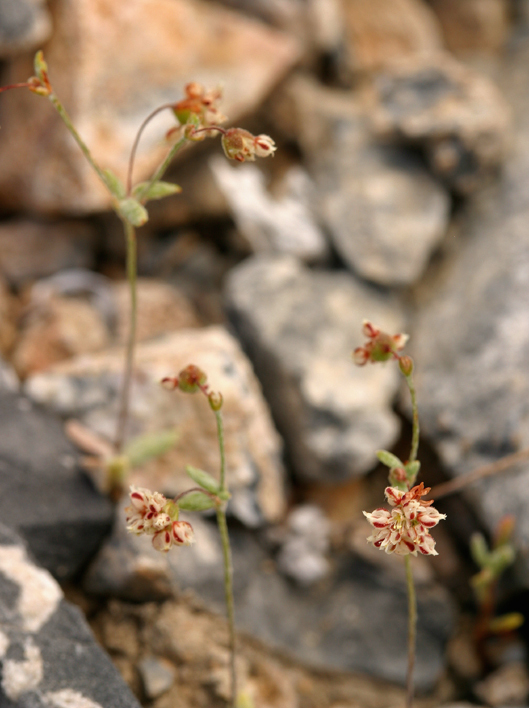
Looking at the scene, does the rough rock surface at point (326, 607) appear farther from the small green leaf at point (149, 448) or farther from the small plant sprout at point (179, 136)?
the small plant sprout at point (179, 136)

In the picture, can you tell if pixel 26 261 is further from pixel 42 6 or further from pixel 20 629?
pixel 20 629

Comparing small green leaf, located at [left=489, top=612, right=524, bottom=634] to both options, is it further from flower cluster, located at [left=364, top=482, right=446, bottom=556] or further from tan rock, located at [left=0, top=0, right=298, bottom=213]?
tan rock, located at [left=0, top=0, right=298, bottom=213]

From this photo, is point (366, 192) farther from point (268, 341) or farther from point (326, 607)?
point (326, 607)

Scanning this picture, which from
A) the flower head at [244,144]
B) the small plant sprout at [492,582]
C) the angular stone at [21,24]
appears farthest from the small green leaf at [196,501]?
the angular stone at [21,24]

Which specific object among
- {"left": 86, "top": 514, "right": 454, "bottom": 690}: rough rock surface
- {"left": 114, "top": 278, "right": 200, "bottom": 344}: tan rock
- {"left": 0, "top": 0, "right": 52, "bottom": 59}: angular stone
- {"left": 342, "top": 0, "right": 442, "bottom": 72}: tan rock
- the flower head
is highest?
{"left": 342, "top": 0, "right": 442, "bottom": 72}: tan rock

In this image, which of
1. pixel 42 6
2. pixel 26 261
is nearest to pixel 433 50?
pixel 42 6

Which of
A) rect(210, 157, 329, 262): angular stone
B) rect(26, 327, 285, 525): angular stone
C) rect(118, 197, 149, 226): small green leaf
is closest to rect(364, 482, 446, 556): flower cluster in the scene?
rect(118, 197, 149, 226): small green leaf
